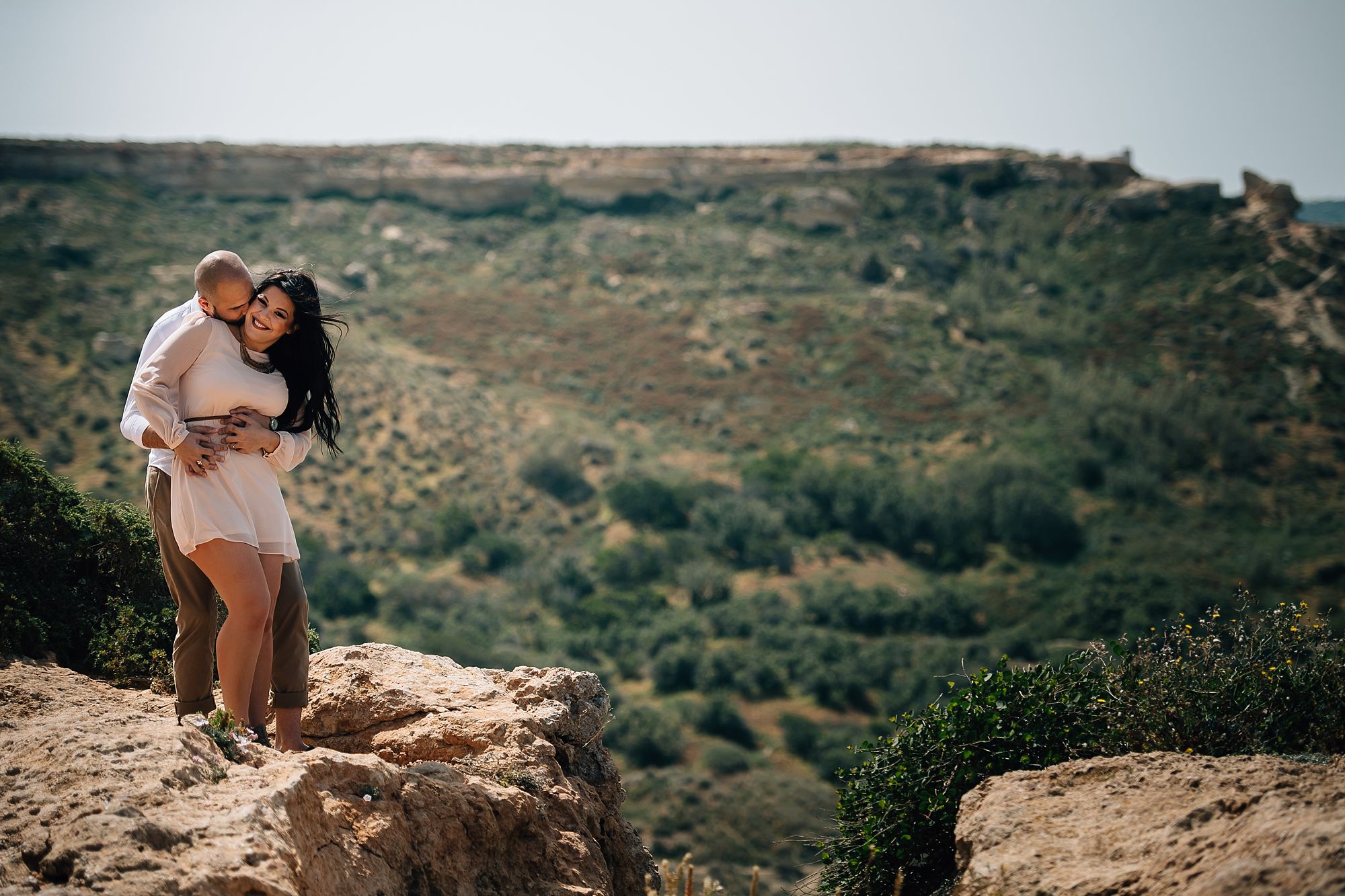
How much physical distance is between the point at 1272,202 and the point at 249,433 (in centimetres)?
5459

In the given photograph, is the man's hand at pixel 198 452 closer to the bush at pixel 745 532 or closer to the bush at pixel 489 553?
the bush at pixel 489 553

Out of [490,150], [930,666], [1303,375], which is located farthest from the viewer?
[490,150]

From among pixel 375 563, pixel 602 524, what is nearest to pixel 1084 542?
pixel 602 524

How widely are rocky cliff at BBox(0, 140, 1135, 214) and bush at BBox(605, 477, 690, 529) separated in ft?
84.1

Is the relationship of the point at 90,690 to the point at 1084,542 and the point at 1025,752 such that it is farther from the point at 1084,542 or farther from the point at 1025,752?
the point at 1084,542

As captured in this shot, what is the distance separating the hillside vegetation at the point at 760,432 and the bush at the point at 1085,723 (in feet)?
50.4

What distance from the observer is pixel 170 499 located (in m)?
3.54

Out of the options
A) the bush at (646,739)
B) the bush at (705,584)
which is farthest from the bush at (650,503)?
the bush at (646,739)

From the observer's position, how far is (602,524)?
35.7 meters

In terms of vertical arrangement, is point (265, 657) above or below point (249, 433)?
below

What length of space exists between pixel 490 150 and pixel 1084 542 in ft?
140

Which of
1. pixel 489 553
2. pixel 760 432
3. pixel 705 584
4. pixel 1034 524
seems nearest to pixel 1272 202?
pixel 1034 524

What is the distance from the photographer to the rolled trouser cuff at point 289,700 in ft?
12.1

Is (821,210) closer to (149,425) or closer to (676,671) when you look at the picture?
(676,671)
